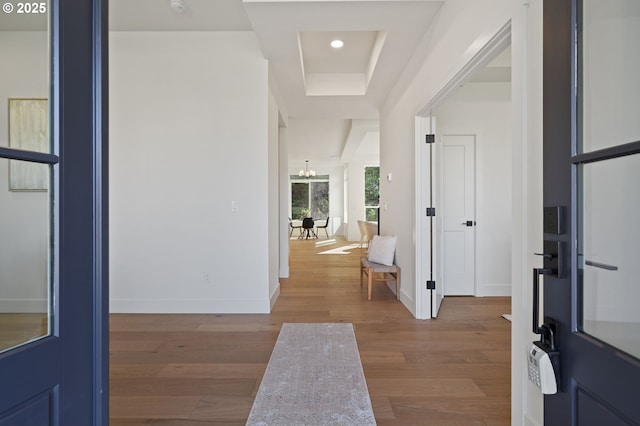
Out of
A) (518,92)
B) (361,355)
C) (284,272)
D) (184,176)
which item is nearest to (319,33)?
(184,176)

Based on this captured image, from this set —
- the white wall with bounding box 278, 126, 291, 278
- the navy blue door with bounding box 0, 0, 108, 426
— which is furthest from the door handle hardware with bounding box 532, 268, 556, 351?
the white wall with bounding box 278, 126, 291, 278

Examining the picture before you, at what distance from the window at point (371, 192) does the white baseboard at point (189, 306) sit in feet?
27.8

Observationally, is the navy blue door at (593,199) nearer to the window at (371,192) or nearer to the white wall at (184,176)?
the white wall at (184,176)

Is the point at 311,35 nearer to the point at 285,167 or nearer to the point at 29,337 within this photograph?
the point at 285,167

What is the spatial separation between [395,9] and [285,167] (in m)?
3.50

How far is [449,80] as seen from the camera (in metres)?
2.59

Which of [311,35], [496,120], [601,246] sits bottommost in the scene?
[601,246]

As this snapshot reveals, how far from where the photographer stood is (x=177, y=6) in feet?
10.3

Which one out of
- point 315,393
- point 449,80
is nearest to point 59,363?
point 315,393

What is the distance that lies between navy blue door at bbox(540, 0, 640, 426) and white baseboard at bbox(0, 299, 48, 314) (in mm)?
1326

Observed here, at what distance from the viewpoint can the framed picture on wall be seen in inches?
29.3

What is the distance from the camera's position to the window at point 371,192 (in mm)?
11847

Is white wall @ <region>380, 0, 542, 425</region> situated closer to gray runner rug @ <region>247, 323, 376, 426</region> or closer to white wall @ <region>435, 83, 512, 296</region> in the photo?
gray runner rug @ <region>247, 323, 376, 426</region>

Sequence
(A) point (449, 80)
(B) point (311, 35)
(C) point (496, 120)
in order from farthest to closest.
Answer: (C) point (496, 120) → (B) point (311, 35) → (A) point (449, 80)
